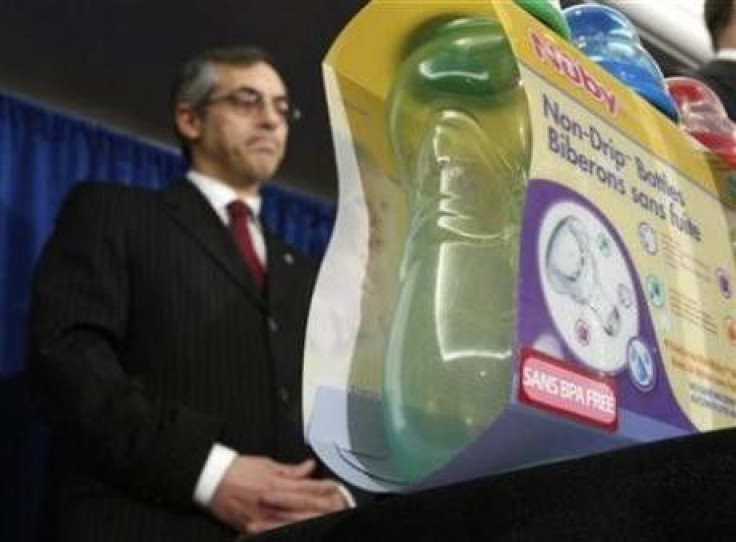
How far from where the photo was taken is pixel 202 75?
185 centimetres

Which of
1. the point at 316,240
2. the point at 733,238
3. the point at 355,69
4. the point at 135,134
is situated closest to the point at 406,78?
the point at 355,69

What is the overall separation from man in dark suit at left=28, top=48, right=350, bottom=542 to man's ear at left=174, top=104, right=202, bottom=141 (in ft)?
0.34

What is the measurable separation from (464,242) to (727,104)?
0.34 metres

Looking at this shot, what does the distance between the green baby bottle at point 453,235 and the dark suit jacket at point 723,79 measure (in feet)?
1.00

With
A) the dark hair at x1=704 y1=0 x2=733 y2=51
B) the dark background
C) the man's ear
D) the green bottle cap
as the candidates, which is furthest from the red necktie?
the green bottle cap

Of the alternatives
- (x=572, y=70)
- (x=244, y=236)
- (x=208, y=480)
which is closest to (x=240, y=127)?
(x=244, y=236)

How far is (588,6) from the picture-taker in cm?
67

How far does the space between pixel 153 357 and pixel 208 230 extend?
213mm

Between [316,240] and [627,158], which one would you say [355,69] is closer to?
[627,158]

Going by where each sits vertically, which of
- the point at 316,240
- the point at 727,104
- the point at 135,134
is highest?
the point at 727,104

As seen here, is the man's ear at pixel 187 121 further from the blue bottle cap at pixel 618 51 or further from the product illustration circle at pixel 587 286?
the product illustration circle at pixel 587 286

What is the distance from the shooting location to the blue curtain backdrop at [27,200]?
6.73ft

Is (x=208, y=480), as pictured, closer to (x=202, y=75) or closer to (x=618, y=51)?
(x=202, y=75)

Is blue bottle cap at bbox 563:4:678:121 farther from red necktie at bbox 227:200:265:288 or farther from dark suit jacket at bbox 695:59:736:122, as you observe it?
red necktie at bbox 227:200:265:288
